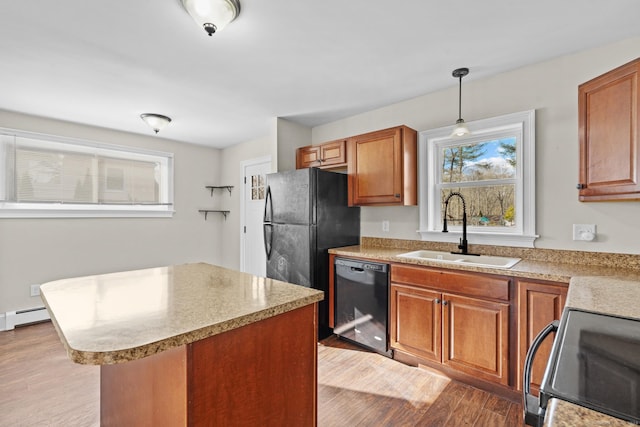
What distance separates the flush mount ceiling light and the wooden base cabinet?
6.76 feet

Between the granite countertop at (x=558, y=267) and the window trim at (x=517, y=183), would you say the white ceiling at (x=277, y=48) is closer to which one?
the window trim at (x=517, y=183)

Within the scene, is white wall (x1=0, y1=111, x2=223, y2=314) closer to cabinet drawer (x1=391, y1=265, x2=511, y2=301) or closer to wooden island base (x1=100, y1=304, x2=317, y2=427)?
wooden island base (x1=100, y1=304, x2=317, y2=427)

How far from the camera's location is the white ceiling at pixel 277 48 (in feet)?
5.59

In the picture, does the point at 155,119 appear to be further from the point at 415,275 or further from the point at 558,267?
the point at 558,267

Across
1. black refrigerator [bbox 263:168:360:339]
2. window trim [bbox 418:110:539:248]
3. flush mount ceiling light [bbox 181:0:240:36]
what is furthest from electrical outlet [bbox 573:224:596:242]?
flush mount ceiling light [bbox 181:0:240:36]

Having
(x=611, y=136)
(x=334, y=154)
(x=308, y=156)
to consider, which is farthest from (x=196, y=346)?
(x=308, y=156)

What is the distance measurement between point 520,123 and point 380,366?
2.25 metres

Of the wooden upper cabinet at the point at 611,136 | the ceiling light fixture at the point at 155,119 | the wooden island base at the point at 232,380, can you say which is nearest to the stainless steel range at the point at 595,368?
the wooden island base at the point at 232,380

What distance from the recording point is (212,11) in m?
1.57

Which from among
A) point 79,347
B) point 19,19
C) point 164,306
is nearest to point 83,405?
point 164,306

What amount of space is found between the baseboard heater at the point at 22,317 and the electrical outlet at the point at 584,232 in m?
5.06

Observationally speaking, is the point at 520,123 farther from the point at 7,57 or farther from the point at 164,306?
the point at 7,57

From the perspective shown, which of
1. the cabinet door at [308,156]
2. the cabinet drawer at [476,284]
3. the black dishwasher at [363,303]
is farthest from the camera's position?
the cabinet door at [308,156]

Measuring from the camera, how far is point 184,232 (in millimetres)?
4645
